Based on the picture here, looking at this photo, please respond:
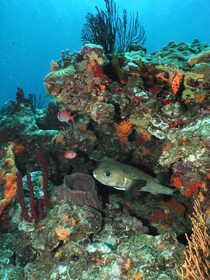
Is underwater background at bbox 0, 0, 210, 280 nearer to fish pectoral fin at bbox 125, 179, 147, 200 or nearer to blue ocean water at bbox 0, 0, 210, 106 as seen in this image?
fish pectoral fin at bbox 125, 179, 147, 200

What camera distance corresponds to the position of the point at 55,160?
5.91 metres

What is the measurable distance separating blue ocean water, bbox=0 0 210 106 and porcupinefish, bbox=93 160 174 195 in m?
41.7

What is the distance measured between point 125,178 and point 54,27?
108751 millimetres

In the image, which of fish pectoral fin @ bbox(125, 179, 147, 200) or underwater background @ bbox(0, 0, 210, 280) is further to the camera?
fish pectoral fin @ bbox(125, 179, 147, 200)

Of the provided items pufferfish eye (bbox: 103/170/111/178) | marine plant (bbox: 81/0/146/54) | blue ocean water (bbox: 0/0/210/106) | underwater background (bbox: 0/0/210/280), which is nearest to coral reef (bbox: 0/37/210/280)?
underwater background (bbox: 0/0/210/280)

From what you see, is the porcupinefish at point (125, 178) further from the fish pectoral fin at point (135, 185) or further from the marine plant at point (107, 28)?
the marine plant at point (107, 28)

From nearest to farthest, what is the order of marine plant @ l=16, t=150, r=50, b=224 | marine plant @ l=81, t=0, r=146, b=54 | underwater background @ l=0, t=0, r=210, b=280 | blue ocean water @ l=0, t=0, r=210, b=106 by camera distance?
underwater background @ l=0, t=0, r=210, b=280
marine plant @ l=16, t=150, r=50, b=224
marine plant @ l=81, t=0, r=146, b=54
blue ocean water @ l=0, t=0, r=210, b=106

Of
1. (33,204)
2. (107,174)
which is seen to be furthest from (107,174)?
(33,204)

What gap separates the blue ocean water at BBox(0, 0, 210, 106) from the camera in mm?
64606

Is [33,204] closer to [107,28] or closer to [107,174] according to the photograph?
[107,174]

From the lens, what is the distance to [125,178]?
380 cm

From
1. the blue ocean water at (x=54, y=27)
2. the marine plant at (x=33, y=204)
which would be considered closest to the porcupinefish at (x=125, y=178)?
the marine plant at (x=33, y=204)

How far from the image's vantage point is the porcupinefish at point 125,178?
377 cm

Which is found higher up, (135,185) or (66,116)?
(66,116)
